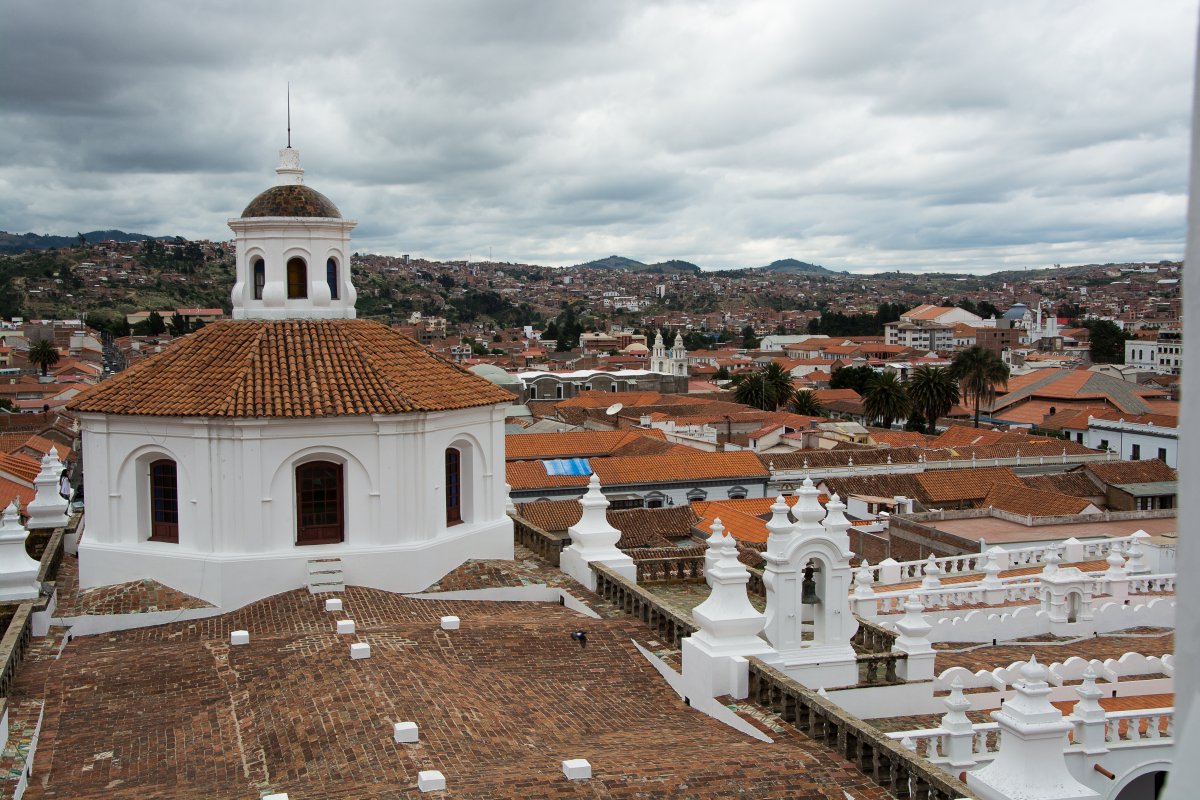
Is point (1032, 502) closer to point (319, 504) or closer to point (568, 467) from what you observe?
point (568, 467)

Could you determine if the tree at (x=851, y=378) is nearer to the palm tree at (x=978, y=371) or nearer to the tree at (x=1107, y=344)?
the palm tree at (x=978, y=371)

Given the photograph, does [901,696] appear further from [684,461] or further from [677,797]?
[684,461]

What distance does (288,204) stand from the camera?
17969 millimetres

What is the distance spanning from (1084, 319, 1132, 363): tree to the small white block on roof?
12502 centimetres

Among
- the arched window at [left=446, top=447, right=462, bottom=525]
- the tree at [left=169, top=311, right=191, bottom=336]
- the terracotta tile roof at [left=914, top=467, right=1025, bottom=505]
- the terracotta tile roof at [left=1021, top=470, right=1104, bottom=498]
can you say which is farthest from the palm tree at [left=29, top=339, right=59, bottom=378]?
the arched window at [left=446, top=447, right=462, bottom=525]

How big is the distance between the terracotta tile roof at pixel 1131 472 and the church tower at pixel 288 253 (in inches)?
1371

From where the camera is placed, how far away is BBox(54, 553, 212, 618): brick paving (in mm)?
Result: 15156

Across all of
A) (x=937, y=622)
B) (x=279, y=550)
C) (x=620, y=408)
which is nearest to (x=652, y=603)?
(x=279, y=550)

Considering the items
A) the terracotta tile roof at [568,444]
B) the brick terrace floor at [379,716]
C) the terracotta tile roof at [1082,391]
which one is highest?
the brick terrace floor at [379,716]

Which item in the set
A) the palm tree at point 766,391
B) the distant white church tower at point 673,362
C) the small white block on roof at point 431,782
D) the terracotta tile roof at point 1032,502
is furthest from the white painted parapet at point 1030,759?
the distant white church tower at point 673,362

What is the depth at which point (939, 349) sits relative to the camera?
15212 centimetres

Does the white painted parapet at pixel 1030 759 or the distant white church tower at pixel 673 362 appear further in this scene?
the distant white church tower at pixel 673 362

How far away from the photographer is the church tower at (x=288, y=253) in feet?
58.6

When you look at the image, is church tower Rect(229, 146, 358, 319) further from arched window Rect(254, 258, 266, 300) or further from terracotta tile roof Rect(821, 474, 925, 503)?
terracotta tile roof Rect(821, 474, 925, 503)
